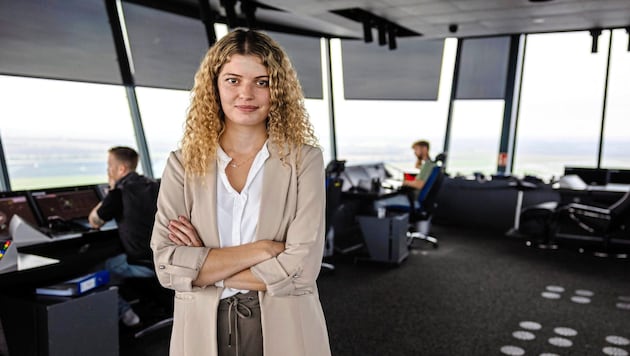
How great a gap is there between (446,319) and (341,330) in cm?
87

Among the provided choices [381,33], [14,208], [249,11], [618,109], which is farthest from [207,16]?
[618,109]

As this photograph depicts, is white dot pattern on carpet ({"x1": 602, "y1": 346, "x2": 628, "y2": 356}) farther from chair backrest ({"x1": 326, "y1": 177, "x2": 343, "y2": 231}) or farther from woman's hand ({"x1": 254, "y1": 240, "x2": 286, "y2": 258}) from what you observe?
woman's hand ({"x1": 254, "y1": 240, "x2": 286, "y2": 258})

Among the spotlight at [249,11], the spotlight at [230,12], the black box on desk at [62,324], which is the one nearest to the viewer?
the black box on desk at [62,324]

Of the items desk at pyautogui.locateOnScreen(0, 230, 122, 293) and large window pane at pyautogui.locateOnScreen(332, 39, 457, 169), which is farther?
large window pane at pyautogui.locateOnScreen(332, 39, 457, 169)

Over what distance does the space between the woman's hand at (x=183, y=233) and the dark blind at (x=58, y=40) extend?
3907 mm

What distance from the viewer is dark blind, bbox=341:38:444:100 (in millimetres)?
8297

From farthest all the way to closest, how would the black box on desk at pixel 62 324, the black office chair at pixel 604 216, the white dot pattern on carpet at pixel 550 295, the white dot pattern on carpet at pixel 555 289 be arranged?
the black office chair at pixel 604 216 < the white dot pattern on carpet at pixel 555 289 < the white dot pattern on carpet at pixel 550 295 < the black box on desk at pixel 62 324

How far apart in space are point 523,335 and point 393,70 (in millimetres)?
5647

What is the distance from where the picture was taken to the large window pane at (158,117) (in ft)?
18.0

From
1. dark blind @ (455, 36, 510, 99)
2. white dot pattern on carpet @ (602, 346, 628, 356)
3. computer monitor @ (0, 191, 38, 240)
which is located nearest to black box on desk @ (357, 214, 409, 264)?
white dot pattern on carpet @ (602, 346, 628, 356)

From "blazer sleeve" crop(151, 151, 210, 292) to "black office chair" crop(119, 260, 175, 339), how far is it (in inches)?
89.4

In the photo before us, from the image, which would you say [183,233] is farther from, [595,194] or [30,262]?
[595,194]

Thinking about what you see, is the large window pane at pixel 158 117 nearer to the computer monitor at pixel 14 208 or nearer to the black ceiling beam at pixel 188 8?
the black ceiling beam at pixel 188 8

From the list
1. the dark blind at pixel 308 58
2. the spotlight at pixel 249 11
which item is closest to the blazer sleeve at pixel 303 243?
the spotlight at pixel 249 11
